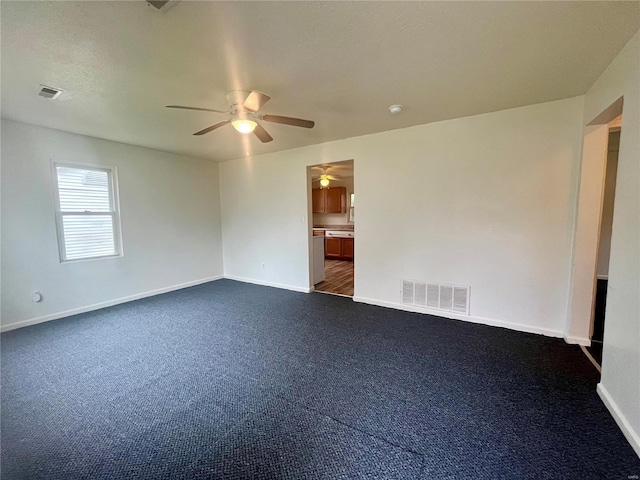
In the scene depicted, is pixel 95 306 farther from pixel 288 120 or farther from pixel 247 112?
pixel 288 120

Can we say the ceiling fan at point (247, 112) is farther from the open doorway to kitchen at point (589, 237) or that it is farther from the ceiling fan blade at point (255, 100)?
the open doorway to kitchen at point (589, 237)

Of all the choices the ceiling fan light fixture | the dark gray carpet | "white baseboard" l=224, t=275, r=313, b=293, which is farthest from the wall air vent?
"white baseboard" l=224, t=275, r=313, b=293

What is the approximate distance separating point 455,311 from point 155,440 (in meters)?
3.21

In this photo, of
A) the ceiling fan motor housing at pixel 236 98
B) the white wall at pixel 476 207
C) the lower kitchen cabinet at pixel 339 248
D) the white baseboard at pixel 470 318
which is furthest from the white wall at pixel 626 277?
the lower kitchen cabinet at pixel 339 248

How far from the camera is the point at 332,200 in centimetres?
774

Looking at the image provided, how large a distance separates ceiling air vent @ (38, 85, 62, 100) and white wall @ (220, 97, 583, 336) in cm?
280

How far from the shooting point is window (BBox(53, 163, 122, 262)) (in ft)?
11.2

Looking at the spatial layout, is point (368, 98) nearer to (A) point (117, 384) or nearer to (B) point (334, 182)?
(A) point (117, 384)

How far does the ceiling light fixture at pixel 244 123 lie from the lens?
7.78 feet

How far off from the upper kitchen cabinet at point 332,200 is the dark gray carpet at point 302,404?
507cm

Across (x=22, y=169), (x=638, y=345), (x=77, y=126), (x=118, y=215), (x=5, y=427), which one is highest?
(x=77, y=126)

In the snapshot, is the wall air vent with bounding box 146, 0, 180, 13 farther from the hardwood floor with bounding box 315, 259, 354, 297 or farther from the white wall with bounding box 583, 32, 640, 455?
the hardwood floor with bounding box 315, 259, 354, 297

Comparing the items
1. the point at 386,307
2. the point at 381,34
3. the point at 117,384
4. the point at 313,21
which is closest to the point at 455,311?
the point at 386,307

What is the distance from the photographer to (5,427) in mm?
1642
